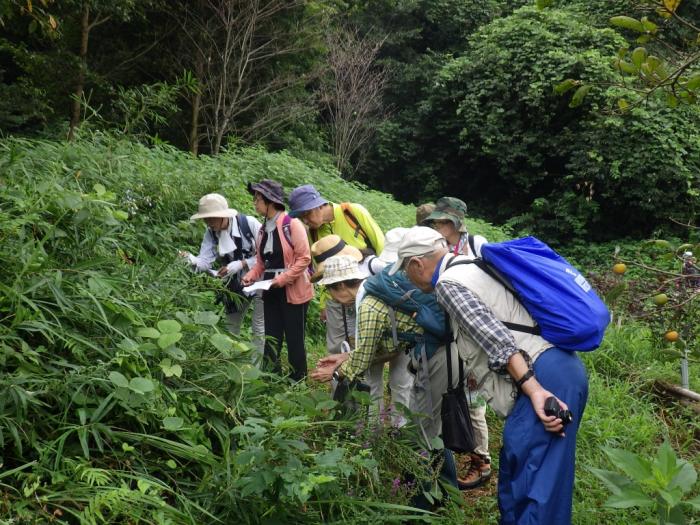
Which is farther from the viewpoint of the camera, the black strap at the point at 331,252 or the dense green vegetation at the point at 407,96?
the dense green vegetation at the point at 407,96

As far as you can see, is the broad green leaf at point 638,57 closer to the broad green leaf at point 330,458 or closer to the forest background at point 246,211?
the forest background at point 246,211

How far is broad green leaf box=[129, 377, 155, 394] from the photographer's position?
264 centimetres

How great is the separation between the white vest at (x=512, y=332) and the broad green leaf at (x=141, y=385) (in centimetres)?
129

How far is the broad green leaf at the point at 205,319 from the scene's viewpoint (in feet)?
10.8

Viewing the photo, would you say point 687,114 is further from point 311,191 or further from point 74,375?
point 74,375

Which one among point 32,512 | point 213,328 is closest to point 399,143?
point 213,328

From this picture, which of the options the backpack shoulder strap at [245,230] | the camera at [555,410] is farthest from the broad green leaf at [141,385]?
the backpack shoulder strap at [245,230]

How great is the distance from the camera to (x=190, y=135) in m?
15.0

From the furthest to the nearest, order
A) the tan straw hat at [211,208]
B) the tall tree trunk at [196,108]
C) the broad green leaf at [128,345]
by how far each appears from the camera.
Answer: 1. the tall tree trunk at [196,108]
2. the tan straw hat at [211,208]
3. the broad green leaf at [128,345]

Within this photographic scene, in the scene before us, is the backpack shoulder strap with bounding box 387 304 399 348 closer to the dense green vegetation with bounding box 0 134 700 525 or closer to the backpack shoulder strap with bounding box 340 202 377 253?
the dense green vegetation with bounding box 0 134 700 525

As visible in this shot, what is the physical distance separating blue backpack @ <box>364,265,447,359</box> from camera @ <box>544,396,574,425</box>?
0.82 metres

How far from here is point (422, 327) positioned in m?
3.41

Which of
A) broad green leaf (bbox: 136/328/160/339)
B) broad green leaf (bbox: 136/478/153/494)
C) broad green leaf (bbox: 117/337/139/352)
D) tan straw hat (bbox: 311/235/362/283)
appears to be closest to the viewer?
broad green leaf (bbox: 136/478/153/494)

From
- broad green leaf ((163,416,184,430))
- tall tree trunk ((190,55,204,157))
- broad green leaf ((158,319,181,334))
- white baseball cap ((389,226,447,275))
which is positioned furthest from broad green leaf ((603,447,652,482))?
tall tree trunk ((190,55,204,157))
